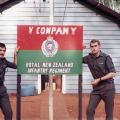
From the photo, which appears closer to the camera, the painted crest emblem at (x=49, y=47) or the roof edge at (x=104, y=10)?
the painted crest emblem at (x=49, y=47)

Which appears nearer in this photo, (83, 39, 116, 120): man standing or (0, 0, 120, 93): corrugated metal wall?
(83, 39, 116, 120): man standing

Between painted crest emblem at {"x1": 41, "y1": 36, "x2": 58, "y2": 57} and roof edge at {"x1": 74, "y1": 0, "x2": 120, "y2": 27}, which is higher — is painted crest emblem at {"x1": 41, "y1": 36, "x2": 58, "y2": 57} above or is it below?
below

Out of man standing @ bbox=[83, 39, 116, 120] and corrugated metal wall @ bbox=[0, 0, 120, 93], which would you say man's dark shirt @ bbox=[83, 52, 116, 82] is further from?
corrugated metal wall @ bbox=[0, 0, 120, 93]

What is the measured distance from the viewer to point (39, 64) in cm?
884

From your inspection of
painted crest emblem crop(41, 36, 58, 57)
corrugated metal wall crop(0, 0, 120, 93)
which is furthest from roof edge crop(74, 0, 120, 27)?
painted crest emblem crop(41, 36, 58, 57)

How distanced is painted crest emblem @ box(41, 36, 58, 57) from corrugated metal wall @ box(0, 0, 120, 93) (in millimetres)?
8787

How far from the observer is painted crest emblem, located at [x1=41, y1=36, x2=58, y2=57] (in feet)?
28.9

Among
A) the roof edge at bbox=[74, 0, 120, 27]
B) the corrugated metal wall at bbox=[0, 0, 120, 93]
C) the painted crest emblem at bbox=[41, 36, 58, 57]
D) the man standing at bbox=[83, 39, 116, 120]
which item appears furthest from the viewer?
the corrugated metal wall at bbox=[0, 0, 120, 93]

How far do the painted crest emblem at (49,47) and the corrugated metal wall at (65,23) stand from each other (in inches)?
346

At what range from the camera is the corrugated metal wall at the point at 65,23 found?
17.6 meters

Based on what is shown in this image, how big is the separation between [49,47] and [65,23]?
9.03m

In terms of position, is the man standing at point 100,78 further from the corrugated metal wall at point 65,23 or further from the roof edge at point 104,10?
the corrugated metal wall at point 65,23

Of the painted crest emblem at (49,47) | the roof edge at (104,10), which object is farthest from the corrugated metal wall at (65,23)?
the painted crest emblem at (49,47)

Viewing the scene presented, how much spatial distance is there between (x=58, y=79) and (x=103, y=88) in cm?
950
